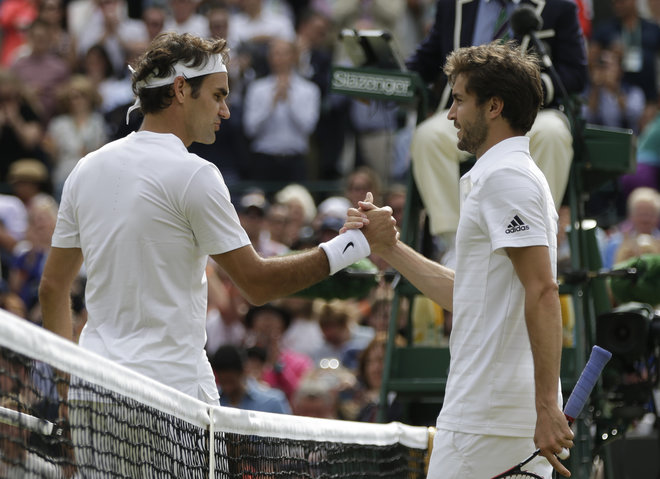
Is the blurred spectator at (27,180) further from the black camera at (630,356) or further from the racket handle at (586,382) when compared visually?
the racket handle at (586,382)

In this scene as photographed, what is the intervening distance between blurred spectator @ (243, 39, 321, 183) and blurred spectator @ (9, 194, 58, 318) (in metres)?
2.58

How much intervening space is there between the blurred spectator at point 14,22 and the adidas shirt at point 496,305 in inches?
485

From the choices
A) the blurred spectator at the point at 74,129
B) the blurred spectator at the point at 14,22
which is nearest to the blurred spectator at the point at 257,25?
the blurred spectator at the point at 74,129

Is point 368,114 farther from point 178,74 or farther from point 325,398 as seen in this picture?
point 178,74

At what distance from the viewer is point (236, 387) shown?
28.7 ft

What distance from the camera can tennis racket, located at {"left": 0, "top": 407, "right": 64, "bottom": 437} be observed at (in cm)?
373


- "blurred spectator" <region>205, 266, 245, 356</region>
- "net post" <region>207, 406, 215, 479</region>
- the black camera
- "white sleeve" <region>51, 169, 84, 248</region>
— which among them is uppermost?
"white sleeve" <region>51, 169, 84, 248</region>

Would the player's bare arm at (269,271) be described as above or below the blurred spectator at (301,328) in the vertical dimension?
above

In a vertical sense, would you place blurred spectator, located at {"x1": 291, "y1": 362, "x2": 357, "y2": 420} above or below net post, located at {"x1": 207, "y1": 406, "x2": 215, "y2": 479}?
below

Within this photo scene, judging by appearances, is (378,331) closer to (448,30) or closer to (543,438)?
(448,30)

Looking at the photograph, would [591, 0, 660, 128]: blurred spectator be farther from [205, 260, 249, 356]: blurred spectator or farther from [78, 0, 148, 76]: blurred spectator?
[205, 260, 249, 356]: blurred spectator

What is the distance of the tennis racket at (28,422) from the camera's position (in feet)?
12.3

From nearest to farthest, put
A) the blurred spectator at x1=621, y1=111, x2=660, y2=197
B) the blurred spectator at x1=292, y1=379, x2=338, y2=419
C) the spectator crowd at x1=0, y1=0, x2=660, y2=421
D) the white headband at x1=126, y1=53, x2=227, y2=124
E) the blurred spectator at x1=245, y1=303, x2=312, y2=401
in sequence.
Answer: the white headband at x1=126, y1=53, x2=227, y2=124, the blurred spectator at x1=292, y1=379, x2=338, y2=419, the blurred spectator at x1=245, y1=303, x2=312, y2=401, the spectator crowd at x1=0, y1=0, x2=660, y2=421, the blurred spectator at x1=621, y1=111, x2=660, y2=197

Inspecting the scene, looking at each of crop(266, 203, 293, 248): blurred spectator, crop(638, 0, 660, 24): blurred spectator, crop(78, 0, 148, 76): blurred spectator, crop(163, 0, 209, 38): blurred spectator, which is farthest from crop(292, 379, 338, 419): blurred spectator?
crop(638, 0, 660, 24): blurred spectator
